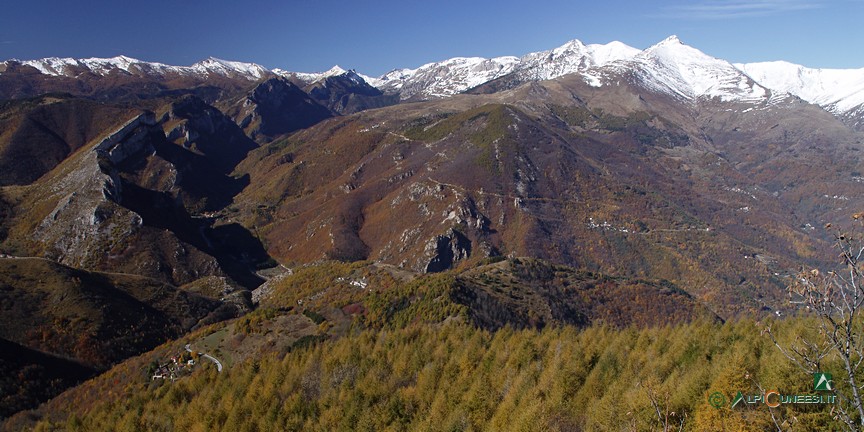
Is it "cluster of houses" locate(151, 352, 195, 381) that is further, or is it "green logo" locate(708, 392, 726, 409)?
"cluster of houses" locate(151, 352, 195, 381)

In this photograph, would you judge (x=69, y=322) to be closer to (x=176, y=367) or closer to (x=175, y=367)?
(x=175, y=367)

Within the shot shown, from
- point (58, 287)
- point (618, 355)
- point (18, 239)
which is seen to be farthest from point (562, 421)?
point (18, 239)

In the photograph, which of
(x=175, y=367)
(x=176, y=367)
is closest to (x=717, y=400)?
(x=176, y=367)

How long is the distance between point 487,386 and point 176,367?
196ft

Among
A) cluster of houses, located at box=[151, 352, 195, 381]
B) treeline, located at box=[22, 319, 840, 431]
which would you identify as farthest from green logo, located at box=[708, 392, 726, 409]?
cluster of houses, located at box=[151, 352, 195, 381]

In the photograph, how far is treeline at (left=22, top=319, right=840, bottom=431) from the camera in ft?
96.8

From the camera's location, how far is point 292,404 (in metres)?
51.9

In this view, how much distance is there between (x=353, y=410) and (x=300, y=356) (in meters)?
24.9

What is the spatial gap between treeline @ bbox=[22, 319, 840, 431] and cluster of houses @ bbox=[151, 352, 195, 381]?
3.83 metres

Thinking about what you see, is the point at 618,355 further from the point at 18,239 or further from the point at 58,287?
the point at 18,239

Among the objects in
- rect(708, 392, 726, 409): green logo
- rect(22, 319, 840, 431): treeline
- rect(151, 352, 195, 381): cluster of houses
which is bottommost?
rect(151, 352, 195, 381): cluster of houses

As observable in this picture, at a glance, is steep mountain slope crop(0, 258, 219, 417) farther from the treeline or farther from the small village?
the small village

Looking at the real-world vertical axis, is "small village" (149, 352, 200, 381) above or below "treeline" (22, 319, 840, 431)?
below

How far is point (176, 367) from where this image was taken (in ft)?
264
